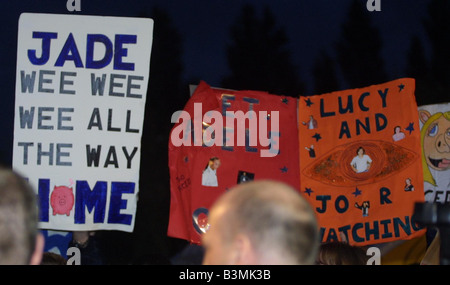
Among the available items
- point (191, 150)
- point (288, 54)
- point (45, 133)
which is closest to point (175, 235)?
point (191, 150)

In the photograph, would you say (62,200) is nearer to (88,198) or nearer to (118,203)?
(88,198)

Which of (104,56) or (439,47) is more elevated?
(439,47)

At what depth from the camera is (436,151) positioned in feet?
14.1

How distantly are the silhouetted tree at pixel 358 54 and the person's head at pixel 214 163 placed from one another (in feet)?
4.68

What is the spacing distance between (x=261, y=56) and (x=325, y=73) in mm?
556

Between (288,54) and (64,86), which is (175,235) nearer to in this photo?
(64,86)

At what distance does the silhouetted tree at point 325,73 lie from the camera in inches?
195

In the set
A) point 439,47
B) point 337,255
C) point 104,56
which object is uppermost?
point 439,47

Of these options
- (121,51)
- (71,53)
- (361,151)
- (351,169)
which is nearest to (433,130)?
(361,151)

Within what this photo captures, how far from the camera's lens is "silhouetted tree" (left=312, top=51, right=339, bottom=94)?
4941 millimetres

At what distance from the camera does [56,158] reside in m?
3.26

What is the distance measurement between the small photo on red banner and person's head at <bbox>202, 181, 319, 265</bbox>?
291 cm

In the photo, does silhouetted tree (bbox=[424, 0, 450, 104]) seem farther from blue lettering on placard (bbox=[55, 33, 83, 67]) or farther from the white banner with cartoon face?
blue lettering on placard (bbox=[55, 33, 83, 67])

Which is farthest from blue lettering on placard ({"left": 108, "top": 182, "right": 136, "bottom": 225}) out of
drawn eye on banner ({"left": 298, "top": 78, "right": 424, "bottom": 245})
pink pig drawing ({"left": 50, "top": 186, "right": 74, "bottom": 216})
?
drawn eye on banner ({"left": 298, "top": 78, "right": 424, "bottom": 245})
